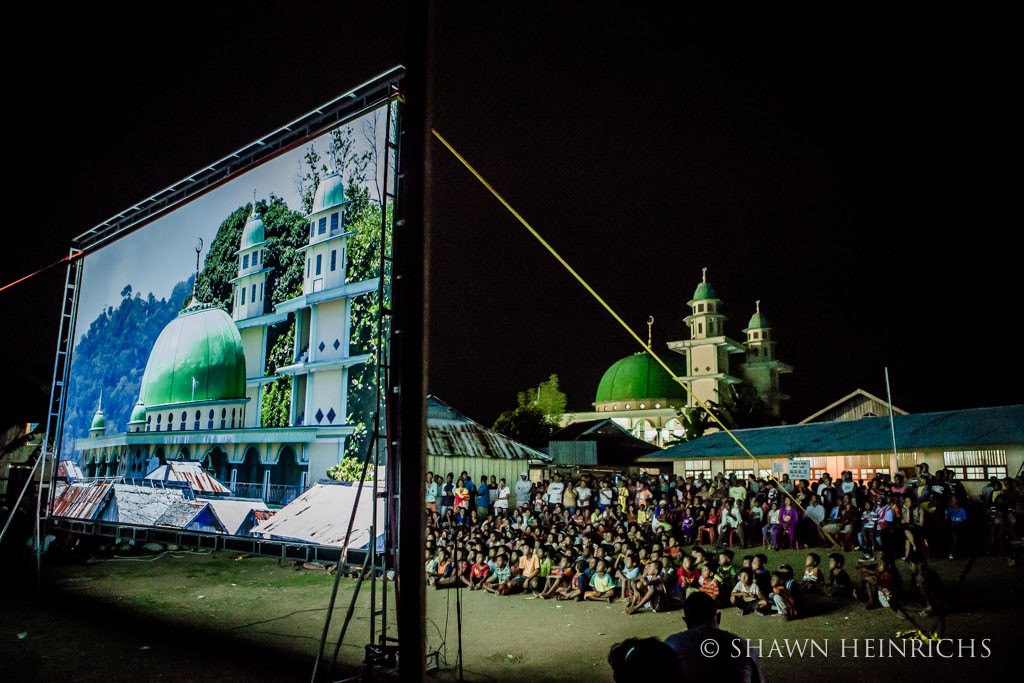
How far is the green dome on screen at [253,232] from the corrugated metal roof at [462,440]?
883 cm

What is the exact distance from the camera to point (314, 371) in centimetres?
757

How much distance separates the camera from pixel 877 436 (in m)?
19.3

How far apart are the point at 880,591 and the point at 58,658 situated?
9.65 metres

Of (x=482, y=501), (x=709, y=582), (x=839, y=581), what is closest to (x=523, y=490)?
(x=482, y=501)

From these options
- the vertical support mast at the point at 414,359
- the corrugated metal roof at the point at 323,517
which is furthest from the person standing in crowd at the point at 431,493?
the vertical support mast at the point at 414,359

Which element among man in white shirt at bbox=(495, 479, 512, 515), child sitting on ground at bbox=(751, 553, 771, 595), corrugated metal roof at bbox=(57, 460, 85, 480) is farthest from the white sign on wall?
corrugated metal roof at bbox=(57, 460, 85, 480)

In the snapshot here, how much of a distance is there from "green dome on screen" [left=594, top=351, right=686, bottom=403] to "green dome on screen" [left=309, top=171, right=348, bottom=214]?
156 ft

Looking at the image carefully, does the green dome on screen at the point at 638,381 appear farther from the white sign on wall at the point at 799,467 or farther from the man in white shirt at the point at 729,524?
the man in white shirt at the point at 729,524

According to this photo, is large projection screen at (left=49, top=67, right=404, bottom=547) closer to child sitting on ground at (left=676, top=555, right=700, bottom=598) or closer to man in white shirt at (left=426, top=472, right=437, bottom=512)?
child sitting on ground at (left=676, top=555, right=700, bottom=598)

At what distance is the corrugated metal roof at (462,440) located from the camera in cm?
1692

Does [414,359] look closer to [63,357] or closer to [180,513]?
[180,513]

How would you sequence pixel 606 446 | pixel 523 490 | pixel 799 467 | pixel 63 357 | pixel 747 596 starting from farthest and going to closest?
pixel 606 446
pixel 523 490
pixel 799 467
pixel 63 357
pixel 747 596

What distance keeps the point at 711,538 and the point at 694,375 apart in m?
39.0

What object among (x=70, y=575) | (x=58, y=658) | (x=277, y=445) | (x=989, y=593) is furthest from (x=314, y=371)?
(x=989, y=593)
